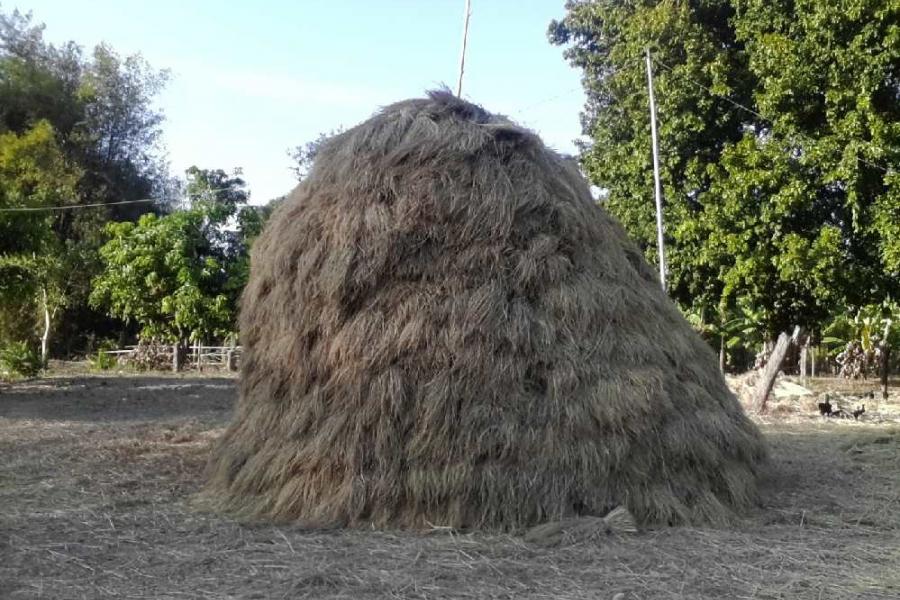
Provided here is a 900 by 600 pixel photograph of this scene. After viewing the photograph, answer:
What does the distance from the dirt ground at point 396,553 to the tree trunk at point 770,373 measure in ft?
24.7

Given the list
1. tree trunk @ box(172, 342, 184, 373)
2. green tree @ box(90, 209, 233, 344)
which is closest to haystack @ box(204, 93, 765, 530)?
green tree @ box(90, 209, 233, 344)

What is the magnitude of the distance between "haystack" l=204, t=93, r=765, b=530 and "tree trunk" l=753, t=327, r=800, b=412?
898 centimetres

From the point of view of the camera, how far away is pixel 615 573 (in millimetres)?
4770

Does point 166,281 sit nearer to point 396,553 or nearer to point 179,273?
point 179,273

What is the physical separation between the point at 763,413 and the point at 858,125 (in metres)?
4.97

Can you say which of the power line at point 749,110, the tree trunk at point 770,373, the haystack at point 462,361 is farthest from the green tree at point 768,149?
the haystack at point 462,361

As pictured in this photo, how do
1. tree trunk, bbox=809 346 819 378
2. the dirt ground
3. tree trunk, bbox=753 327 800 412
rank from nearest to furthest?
the dirt ground < tree trunk, bbox=753 327 800 412 < tree trunk, bbox=809 346 819 378

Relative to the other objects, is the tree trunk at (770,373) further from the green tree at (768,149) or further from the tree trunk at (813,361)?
the tree trunk at (813,361)

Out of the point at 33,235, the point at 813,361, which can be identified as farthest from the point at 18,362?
the point at 813,361

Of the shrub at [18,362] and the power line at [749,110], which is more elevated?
the power line at [749,110]

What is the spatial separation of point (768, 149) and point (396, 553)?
11673 millimetres

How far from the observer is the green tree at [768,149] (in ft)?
45.3

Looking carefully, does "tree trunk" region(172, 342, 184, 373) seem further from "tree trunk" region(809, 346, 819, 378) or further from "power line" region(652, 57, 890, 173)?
"tree trunk" region(809, 346, 819, 378)

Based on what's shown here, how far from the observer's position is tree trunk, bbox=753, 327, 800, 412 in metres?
15.6
